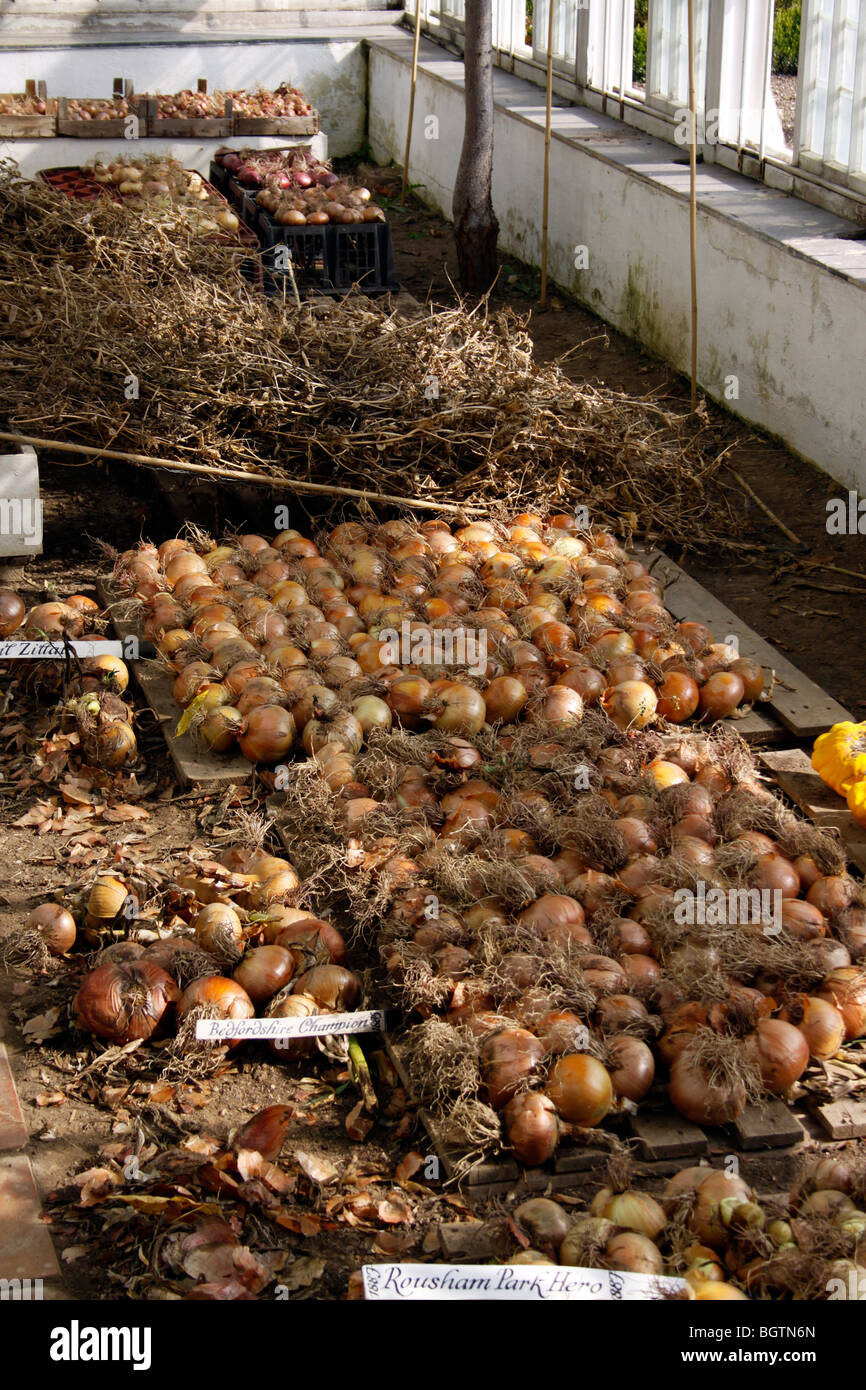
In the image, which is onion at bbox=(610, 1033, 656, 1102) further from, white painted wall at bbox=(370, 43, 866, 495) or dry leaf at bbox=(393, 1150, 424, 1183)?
white painted wall at bbox=(370, 43, 866, 495)

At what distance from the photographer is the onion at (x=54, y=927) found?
10.5ft

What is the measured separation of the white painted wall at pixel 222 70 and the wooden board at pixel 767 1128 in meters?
10.6

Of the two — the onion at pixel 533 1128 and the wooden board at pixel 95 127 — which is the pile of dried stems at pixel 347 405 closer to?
the onion at pixel 533 1128

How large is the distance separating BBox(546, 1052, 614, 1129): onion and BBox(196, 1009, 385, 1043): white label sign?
1.49 ft

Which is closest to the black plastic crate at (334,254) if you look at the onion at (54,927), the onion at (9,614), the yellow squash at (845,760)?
the onion at (9,614)

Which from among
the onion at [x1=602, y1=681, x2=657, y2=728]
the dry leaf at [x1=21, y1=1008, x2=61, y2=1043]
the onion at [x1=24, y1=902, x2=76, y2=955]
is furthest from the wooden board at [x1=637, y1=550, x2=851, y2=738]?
the dry leaf at [x1=21, y1=1008, x2=61, y2=1043]

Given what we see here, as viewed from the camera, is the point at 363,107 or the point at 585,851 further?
the point at 363,107

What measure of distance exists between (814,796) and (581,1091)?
4.89 feet

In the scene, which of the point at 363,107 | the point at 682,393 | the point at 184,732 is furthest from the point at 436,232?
the point at 184,732

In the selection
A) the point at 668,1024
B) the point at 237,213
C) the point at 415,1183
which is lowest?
the point at 415,1183

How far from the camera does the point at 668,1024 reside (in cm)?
283

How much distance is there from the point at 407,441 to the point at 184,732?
1.69 metres

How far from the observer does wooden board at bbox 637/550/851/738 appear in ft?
13.6
